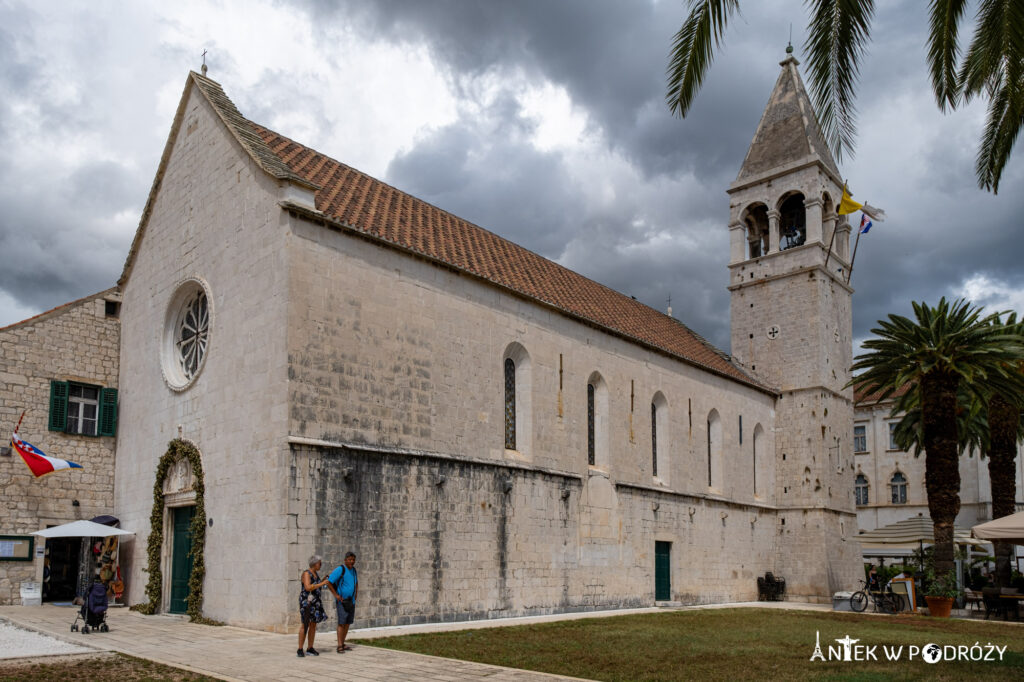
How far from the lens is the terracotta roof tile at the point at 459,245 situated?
68.2 ft

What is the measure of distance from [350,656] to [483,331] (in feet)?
35.5

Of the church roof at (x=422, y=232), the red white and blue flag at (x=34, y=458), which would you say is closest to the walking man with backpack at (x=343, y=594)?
the church roof at (x=422, y=232)

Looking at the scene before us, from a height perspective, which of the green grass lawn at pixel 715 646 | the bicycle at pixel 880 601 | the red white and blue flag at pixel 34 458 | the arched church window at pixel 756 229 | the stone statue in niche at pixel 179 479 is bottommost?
the bicycle at pixel 880 601

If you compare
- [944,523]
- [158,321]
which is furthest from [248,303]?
[944,523]

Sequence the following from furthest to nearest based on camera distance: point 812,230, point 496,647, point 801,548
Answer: point 812,230
point 801,548
point 496,647

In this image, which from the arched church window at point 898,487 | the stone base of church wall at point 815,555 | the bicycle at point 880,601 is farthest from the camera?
the arched church window at point 898,487

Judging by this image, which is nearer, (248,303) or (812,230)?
(248,303)

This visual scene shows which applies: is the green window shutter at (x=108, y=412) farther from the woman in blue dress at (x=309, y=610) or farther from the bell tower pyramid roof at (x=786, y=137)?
the bell tower pyramid roof at (x=786, y=137)

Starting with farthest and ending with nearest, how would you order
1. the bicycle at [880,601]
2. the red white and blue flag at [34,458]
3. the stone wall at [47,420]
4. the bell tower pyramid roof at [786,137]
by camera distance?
the bell tower pyramid roof at [786,137] → the bicycle at [880,601] → the stone wall at [47,420] → the red white and blue flag at [34,458]

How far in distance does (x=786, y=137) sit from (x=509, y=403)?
2262 centimetres

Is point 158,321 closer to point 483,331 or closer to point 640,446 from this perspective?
point 483,331

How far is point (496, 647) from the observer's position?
553 inches

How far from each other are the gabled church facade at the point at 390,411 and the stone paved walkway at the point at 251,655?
132 centimetres

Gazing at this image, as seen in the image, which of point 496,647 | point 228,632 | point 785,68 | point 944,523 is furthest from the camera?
point 785,68
